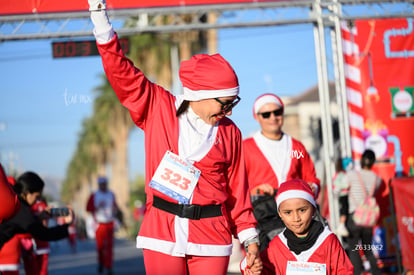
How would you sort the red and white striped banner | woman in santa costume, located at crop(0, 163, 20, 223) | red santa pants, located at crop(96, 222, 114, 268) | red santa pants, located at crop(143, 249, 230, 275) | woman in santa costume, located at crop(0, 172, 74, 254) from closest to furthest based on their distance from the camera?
woman in santa costume, located at crop(0, 163, 20, 223) → red santa pants, located at crop(143, 249, 230, 275) → woman in santa costume, located at crop(0, 172, 74, 254) → the red and white striped banner → red santa pants, located at crop(96, 222, 114, 268)

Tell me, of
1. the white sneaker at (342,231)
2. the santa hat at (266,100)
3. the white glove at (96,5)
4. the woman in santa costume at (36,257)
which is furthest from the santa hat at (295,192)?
the white sneaker at (342,231)

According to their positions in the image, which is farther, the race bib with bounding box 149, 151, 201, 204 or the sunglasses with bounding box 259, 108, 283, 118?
the sunglasses with bounding box 259, 108, 283, 118

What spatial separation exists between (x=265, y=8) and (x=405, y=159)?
9.77ft

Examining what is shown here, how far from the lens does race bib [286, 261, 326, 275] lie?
4.36 meters

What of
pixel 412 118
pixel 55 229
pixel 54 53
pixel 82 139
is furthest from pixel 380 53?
pixel 82 139

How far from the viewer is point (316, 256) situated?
14.5 feet

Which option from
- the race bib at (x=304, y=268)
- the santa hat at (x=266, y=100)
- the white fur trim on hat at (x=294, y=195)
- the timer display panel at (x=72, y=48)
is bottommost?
the race bib at (x=304, y=268)

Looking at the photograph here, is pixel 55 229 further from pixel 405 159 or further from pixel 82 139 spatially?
pixel 82 139

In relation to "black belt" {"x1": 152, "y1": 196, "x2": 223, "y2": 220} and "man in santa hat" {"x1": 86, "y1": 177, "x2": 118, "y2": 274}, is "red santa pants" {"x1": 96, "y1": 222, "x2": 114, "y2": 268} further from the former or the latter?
"black belt" {"x1": 152, "y1": 196, "x2": 223, "y2": 220}

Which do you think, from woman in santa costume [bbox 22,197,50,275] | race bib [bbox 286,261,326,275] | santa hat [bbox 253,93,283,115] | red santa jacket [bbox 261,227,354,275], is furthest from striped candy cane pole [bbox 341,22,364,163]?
race bib [bbox 286,261,326,275]

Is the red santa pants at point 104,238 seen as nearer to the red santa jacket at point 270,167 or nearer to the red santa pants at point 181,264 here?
the red santa jacket at point 270,167

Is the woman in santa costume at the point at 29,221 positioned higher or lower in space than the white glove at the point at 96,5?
lower

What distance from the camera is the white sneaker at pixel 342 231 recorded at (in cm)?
876

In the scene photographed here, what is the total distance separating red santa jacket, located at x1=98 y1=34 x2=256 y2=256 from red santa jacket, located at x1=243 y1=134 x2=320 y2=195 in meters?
1.74
